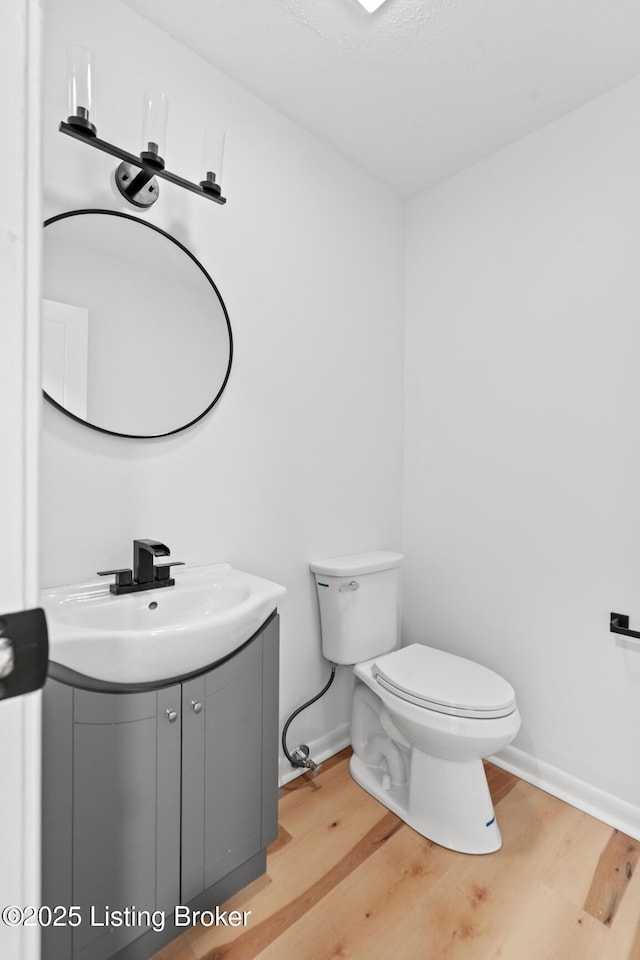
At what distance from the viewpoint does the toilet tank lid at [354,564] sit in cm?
179

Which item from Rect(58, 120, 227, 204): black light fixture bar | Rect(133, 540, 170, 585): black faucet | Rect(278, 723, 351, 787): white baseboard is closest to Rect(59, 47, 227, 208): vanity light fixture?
Rect(58, 120, 227, 204): black light fixture bar

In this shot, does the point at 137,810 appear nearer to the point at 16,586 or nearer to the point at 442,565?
the point at 16,586

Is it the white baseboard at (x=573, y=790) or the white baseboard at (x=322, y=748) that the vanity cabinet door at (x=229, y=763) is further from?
the white baseboard at (x=573, y=790)

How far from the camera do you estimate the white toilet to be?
1458mm

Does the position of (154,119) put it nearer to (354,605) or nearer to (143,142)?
(143,142)

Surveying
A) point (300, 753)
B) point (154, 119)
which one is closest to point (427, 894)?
point (300, 753)

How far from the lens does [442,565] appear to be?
2.11 m

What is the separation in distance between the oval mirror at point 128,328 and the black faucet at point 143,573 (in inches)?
13.2

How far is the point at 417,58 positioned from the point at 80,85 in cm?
105

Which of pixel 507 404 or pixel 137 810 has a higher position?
pixel 507 404

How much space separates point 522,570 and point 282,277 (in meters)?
1.43

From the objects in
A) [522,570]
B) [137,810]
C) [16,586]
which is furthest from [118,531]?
[522,570]

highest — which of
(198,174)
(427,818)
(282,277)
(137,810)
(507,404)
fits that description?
(198,174)

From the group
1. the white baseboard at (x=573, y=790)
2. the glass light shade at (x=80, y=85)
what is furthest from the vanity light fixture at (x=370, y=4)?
the white baseboard at (x=573, y=790)
